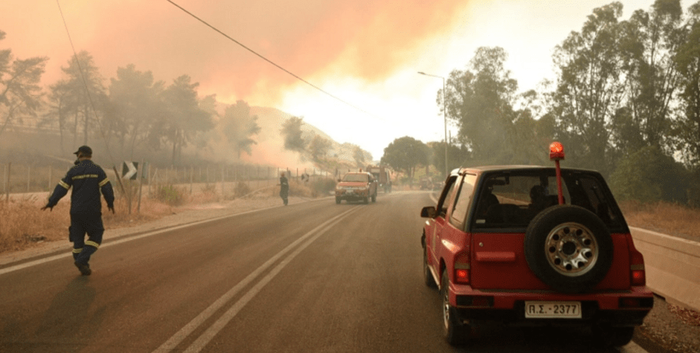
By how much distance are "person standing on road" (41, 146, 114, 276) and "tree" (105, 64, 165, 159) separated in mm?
75414

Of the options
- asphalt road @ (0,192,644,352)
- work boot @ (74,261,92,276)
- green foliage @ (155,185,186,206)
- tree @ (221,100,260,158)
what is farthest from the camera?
tree @ (221,100,260,158)

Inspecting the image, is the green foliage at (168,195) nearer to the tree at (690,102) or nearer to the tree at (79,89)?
the tree at (690,102)

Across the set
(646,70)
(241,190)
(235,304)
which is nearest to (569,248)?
(235,304)

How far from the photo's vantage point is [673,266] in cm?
591

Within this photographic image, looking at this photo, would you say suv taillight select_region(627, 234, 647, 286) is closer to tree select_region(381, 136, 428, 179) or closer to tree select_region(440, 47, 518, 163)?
tree select_region(440, 47, 518, 163)

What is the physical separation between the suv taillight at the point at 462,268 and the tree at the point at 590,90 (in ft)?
129

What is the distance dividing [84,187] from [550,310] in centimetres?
673

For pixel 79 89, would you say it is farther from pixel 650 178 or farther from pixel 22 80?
pixel 650 178

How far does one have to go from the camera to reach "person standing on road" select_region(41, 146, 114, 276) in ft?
24.4

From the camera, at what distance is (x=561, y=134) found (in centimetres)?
4034

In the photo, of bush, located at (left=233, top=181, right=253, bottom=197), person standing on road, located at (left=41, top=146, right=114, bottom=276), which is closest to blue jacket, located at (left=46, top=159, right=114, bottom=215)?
person standing on road, located at (left=41, top=146, right=114, bottom=276)

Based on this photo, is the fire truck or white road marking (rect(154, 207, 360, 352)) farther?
the fire truck

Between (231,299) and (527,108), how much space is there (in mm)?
41896

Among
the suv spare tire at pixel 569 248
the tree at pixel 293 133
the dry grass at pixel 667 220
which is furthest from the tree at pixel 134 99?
the suv spare tire at pixel 569 248
